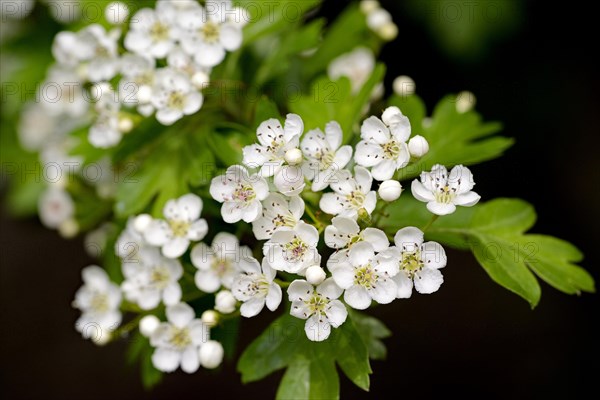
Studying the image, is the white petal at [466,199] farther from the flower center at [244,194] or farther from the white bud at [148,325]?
the white bud at [148,325]

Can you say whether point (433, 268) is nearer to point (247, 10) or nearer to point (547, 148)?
point (247, 10)

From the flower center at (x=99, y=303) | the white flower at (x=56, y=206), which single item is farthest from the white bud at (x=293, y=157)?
the white flower at (x=56, y=206)

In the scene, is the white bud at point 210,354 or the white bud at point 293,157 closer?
the white bud at point 293,157

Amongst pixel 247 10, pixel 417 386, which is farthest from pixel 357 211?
pixel 417 386

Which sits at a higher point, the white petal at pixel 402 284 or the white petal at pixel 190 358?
the white petal at pixel 402 284

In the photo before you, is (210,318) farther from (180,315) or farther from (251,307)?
(251,307)

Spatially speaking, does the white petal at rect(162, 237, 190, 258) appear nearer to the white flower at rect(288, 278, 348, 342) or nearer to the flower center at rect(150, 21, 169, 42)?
the white flower at rect(288, 278, 348, 342)

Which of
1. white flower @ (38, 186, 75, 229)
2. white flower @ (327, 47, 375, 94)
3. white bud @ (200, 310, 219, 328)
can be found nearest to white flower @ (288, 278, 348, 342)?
white bud @ (200, 310, 219, 328)
